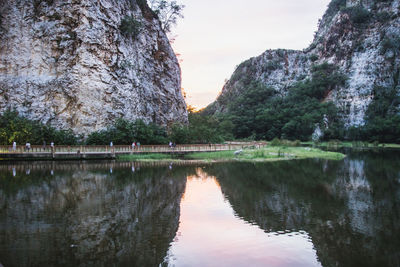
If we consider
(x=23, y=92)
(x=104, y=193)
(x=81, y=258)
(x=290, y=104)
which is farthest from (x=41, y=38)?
(x=290, y=104)

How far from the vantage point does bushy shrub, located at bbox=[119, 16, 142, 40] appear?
1984 inches

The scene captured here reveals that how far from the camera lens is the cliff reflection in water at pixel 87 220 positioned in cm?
945

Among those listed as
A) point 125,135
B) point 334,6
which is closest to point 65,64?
point 125,135

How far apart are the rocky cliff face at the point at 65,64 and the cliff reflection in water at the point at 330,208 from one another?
23900 millimetres

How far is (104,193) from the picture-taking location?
18266 millimetres

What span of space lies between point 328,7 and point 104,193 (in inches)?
5304

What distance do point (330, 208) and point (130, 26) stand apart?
4319cm

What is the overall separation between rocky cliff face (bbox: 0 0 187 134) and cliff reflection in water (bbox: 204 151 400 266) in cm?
2390

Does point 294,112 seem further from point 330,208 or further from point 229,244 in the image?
point 229,244

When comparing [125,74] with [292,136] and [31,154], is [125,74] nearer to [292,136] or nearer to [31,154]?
[31,154]

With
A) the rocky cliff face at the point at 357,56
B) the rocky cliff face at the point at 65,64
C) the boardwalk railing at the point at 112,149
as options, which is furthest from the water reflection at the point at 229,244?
the rocky cliff face at the point at 357,56

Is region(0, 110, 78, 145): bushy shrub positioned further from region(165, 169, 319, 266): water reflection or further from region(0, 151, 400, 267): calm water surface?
region(165, 169, 319, 266): water reflection

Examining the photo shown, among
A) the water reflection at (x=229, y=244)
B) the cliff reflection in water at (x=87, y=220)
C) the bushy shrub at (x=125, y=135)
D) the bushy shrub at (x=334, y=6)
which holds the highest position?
the bushy shrub at (x=334, y=6)

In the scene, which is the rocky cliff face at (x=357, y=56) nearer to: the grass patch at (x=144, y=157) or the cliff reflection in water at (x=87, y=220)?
the grass patch at (x=144, y=157)
